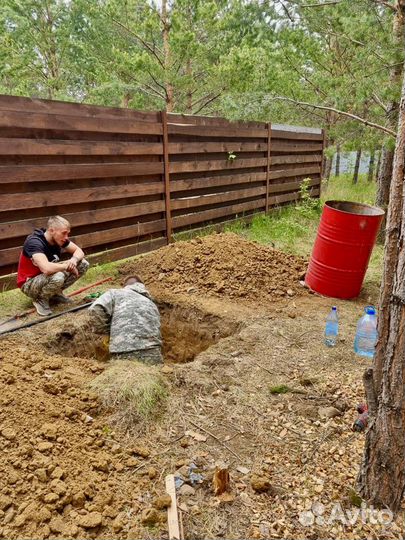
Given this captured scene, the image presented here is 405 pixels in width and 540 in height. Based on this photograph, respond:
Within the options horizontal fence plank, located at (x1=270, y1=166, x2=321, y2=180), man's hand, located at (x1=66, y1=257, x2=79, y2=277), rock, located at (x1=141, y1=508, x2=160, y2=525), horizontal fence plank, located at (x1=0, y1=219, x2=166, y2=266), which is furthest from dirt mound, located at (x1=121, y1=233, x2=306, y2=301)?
horizontal fence plank, located at (x1=270, y1=166, x2=321, y2=180)

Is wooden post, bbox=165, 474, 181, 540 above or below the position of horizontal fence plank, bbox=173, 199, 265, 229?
below

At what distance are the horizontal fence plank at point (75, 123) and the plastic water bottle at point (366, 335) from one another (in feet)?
12.5

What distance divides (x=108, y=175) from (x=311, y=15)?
419 centimetres

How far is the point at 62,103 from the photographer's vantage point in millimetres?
4434

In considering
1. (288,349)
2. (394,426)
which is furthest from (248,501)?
(288,349)

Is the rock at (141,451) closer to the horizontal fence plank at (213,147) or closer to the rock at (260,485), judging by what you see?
the rock at (260,485)

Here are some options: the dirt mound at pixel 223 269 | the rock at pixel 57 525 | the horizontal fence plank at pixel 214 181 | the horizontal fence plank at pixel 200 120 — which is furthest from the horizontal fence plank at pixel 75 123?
the rock at pixel 57 525

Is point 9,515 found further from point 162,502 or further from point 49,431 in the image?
point 162,502

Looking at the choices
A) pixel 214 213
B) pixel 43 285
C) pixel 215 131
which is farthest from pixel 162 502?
pixel 215 131

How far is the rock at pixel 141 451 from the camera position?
206 cm

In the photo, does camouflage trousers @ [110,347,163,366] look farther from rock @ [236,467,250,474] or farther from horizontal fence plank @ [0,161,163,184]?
horizontal fence plank @ [0,161,163,184]

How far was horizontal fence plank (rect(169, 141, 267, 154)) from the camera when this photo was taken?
5953mm

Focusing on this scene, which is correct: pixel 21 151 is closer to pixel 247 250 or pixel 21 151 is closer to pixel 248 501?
pixel 247 250

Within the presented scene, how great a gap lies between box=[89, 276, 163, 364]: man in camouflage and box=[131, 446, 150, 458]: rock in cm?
103
